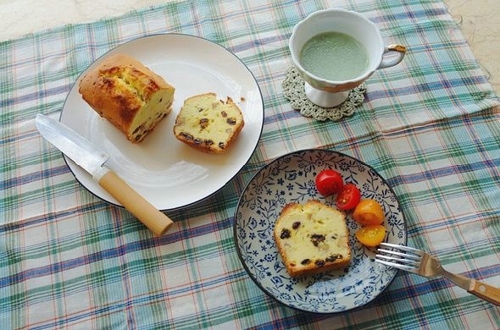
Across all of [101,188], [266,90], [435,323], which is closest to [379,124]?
[266,90]

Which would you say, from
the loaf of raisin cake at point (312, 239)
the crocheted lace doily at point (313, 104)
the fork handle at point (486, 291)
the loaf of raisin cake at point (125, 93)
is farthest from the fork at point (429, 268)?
the loaf of raisin cake at point (125, 93)

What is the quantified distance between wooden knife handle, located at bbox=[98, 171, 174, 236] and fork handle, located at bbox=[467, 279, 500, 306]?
686 mm

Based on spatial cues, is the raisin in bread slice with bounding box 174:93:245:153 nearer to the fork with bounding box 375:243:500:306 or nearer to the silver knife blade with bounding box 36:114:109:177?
the silver knife blade with bounding box 36:114:109:177

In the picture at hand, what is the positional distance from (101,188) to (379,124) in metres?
0.77

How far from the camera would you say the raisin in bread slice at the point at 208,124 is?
4.26 ft

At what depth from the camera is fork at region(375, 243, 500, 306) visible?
1100mm

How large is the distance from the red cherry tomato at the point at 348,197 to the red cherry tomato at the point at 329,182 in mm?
16

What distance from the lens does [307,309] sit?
110 cm

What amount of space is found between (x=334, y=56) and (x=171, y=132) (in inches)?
19.2

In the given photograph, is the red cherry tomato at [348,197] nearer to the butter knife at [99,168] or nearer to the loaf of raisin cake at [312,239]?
the loaf of raisin cake at [312,239]

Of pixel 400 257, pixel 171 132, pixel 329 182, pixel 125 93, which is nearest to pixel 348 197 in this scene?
pixel 329 182

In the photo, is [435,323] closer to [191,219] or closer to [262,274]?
[262,274]

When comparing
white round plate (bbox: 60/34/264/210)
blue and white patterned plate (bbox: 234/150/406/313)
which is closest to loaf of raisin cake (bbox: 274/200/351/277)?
blue and white patterned plate (bbox: 234/150/406/313)

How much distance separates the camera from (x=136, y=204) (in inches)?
46.8
